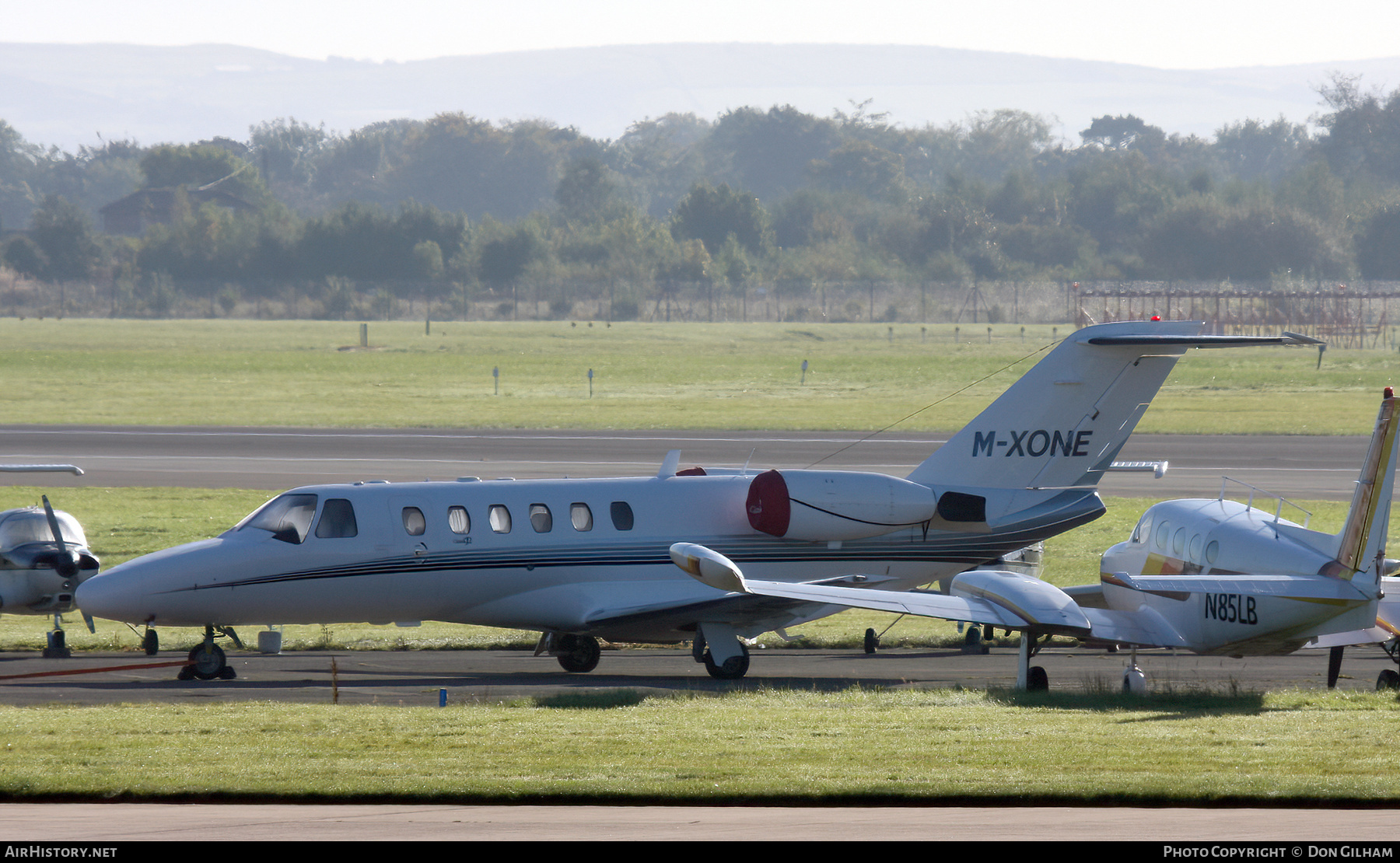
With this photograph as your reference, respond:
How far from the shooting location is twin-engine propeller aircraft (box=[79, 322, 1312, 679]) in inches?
809

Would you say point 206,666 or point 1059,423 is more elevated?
point 1059,423

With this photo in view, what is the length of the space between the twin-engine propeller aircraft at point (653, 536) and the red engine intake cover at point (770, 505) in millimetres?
25

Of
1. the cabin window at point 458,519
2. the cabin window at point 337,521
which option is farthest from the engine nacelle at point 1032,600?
the cabin window at point 337,521

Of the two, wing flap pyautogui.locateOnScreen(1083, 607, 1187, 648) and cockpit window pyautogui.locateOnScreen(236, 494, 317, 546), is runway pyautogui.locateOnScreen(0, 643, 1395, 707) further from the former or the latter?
cockpit window pyautogui.locateOnScreen(236, 494, 317, 546)

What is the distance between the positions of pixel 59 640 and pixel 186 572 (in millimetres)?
4104

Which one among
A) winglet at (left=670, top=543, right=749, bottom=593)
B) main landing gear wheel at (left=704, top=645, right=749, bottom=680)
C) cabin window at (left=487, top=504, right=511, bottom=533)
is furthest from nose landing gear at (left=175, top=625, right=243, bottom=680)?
winglet at (left=670, top=543, right=749, bottom=593)

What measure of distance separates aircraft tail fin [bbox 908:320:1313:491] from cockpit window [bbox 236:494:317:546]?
361 inches

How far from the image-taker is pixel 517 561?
2123 cm

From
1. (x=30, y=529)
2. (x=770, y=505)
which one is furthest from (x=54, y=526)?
(x=770, y=505)

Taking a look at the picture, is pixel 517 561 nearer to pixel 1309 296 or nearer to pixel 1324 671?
pixel 1324 671

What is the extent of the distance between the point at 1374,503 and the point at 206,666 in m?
15.0

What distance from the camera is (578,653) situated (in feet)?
71.6

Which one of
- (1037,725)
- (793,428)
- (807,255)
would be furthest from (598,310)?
(1037,725)

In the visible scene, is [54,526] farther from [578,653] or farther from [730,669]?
[730,669]
